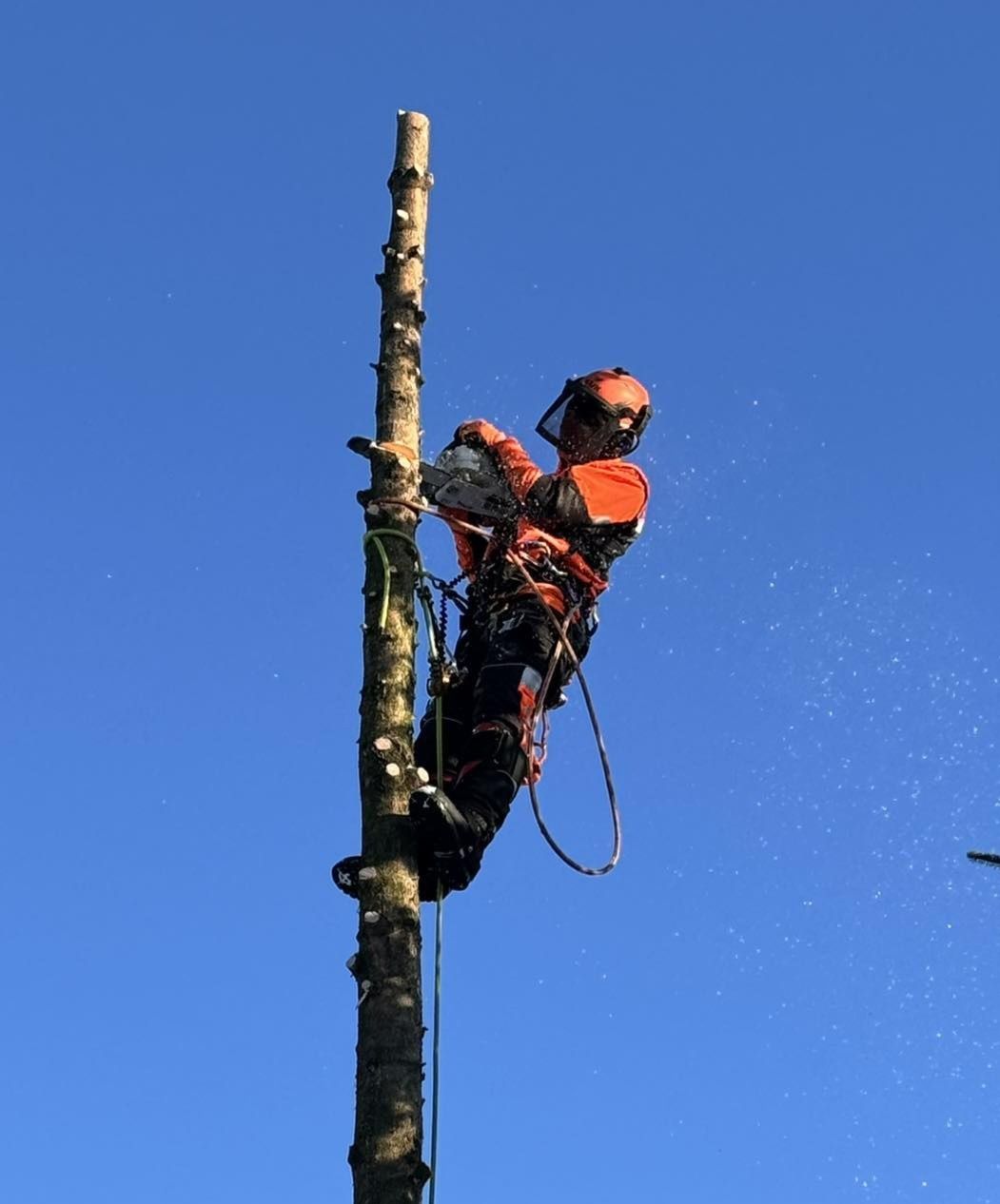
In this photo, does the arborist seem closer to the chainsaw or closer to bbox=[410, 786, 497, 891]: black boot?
the chainsaw

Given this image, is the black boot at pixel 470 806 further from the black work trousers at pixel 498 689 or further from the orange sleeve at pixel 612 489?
the orange sleeve at pixel 612 489

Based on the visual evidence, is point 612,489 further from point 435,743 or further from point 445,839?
point 445,839

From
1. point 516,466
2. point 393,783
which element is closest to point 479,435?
point 516,466

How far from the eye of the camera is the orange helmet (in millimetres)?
6781

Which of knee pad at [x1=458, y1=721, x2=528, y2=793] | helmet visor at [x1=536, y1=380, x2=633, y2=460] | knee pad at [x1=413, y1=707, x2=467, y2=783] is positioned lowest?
knee pad at [x1=458, y1=721, x2=528, y2=793]

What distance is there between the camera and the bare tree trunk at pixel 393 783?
4.45m

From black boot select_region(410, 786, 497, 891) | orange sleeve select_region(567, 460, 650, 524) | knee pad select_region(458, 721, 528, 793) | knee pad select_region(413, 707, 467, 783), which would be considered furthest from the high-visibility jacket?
black boot select_region(410, 786, 497, 891)

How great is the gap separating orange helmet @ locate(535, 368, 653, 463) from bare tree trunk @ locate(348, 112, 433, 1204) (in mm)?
1040

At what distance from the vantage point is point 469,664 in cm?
643

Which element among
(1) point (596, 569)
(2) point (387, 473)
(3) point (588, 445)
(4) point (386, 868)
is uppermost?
(3) point (588, 445)

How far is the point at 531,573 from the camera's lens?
6.38 meters

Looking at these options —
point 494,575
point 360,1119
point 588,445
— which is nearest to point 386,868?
point 360,1119

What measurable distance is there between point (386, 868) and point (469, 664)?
5.41 feet

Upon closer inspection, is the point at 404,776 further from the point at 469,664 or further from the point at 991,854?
the point at 991,854
